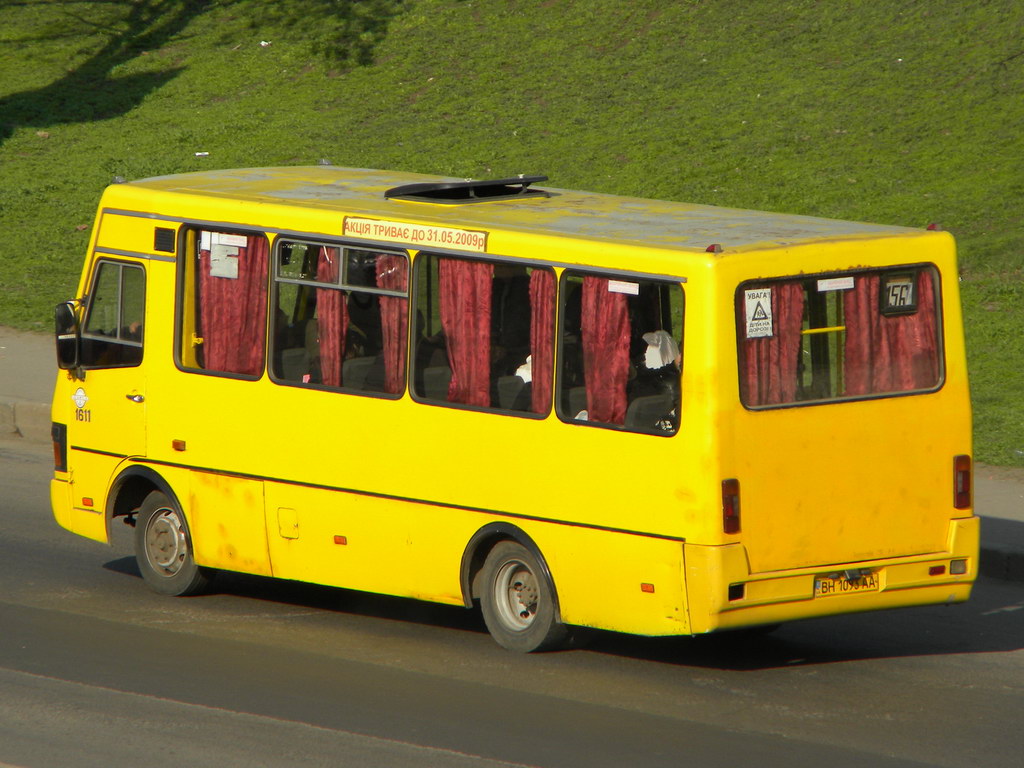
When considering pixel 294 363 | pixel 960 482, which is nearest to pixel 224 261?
pixel 294 363

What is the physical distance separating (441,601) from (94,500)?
2.54 m

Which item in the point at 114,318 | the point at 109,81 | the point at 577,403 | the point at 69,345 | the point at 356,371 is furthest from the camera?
the point at 109,81

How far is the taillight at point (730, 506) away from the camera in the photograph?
318 inches

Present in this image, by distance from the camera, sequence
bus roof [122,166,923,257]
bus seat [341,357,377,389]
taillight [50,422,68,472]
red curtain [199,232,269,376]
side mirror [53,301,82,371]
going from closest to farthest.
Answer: bus roof [122,166,923,257] → bus seat [341,357,377,389] → red curtain [199,232,269,376] → side mirror [53,301,82,371] → taillight [50,422,68,472]

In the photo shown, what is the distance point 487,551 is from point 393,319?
130 cm

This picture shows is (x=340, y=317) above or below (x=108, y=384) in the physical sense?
above

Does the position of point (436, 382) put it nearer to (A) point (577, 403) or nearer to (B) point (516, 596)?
(A) point (577, 403)

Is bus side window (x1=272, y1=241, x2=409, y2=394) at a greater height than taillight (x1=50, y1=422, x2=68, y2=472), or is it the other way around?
bus side window (x1=272, y1=241, x2=409, y2=394)

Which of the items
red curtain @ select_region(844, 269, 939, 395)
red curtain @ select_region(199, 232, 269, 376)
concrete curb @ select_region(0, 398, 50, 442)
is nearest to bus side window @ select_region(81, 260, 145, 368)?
red curtain @ select_region(199, 232, 269, 376)

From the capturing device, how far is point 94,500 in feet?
34.8

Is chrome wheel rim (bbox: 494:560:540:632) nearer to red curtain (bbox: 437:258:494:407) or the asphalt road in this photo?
the asphalt road

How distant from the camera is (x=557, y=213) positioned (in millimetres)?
9383

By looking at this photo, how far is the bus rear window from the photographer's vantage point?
826 cm

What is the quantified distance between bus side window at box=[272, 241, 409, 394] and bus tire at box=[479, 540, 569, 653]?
105 cm
